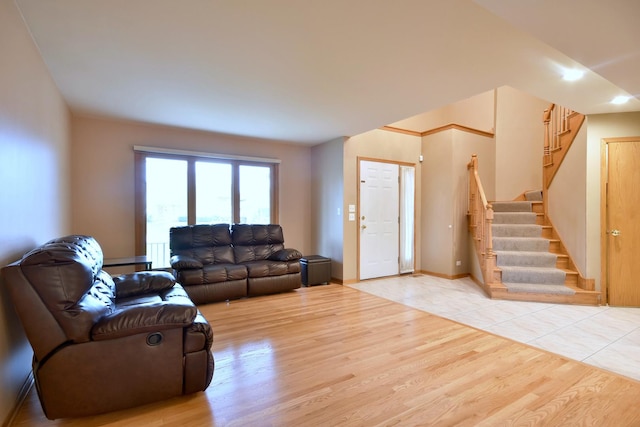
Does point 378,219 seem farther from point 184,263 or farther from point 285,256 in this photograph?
point 184,263

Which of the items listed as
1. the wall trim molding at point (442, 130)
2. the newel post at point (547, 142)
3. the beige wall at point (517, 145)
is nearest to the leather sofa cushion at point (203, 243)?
the wall trim molding at point (442, 130)

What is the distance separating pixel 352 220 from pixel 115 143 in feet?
12.5

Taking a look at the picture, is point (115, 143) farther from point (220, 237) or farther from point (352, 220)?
point (352, 220)

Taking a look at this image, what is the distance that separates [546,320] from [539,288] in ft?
3.12

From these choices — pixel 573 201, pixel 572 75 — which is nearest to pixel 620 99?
pixel 572 75

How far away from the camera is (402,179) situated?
580cm

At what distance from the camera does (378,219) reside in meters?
5.51

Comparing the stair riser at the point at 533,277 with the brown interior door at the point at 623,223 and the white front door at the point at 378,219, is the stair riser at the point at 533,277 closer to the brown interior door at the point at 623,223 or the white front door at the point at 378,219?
the brown interior door at the point at 623,223

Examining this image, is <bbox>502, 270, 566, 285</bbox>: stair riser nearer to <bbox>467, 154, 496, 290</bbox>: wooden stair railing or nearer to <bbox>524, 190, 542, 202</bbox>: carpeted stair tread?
<bbox>467, 154, 496, 290</bbox>: wooden stair railing

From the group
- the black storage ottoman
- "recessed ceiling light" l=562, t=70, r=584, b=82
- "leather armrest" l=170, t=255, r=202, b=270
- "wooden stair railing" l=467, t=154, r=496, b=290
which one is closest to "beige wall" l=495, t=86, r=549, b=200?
"wooden stair railing" l=467, t=154, r=496, b=290

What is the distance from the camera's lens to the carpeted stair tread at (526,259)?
4535mm

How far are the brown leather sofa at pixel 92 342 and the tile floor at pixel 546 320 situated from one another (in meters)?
2.85

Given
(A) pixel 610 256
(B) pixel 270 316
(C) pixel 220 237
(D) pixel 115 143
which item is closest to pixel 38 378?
(B) pixel 270 316

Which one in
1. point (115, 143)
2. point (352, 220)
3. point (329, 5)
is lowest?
point (352, 220)
